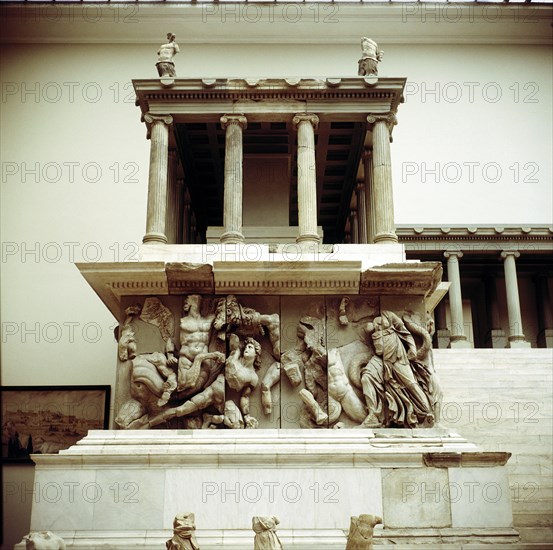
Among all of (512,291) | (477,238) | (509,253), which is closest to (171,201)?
(477,238)

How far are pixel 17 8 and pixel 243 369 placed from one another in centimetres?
1982

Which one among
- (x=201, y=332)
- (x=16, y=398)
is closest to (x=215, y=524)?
(x=201, y=332)

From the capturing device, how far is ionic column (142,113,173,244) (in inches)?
614

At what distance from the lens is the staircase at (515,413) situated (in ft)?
48.7

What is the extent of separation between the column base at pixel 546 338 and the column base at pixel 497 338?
137cm

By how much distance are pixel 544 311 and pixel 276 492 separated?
20.0 meters

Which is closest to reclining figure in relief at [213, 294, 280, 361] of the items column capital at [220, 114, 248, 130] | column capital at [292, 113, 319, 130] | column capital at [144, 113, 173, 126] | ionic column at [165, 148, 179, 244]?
ionic column at [165, 148, 179, 244]

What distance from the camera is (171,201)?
1789cm

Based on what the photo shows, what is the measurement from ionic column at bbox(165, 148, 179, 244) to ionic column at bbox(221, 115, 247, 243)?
188 cm

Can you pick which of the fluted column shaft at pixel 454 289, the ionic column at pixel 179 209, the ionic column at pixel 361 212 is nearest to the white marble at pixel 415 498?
the ionic column at pixel 361 212

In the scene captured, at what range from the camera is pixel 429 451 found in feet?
40.3

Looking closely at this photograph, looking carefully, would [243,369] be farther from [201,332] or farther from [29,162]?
[29,162]

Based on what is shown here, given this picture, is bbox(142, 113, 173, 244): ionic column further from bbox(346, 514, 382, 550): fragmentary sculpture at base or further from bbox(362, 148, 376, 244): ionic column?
bbox(346, 514, 382, 550): fragmentary sculpture at base

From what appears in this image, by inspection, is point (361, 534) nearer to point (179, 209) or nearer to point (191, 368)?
point (191, 368)
